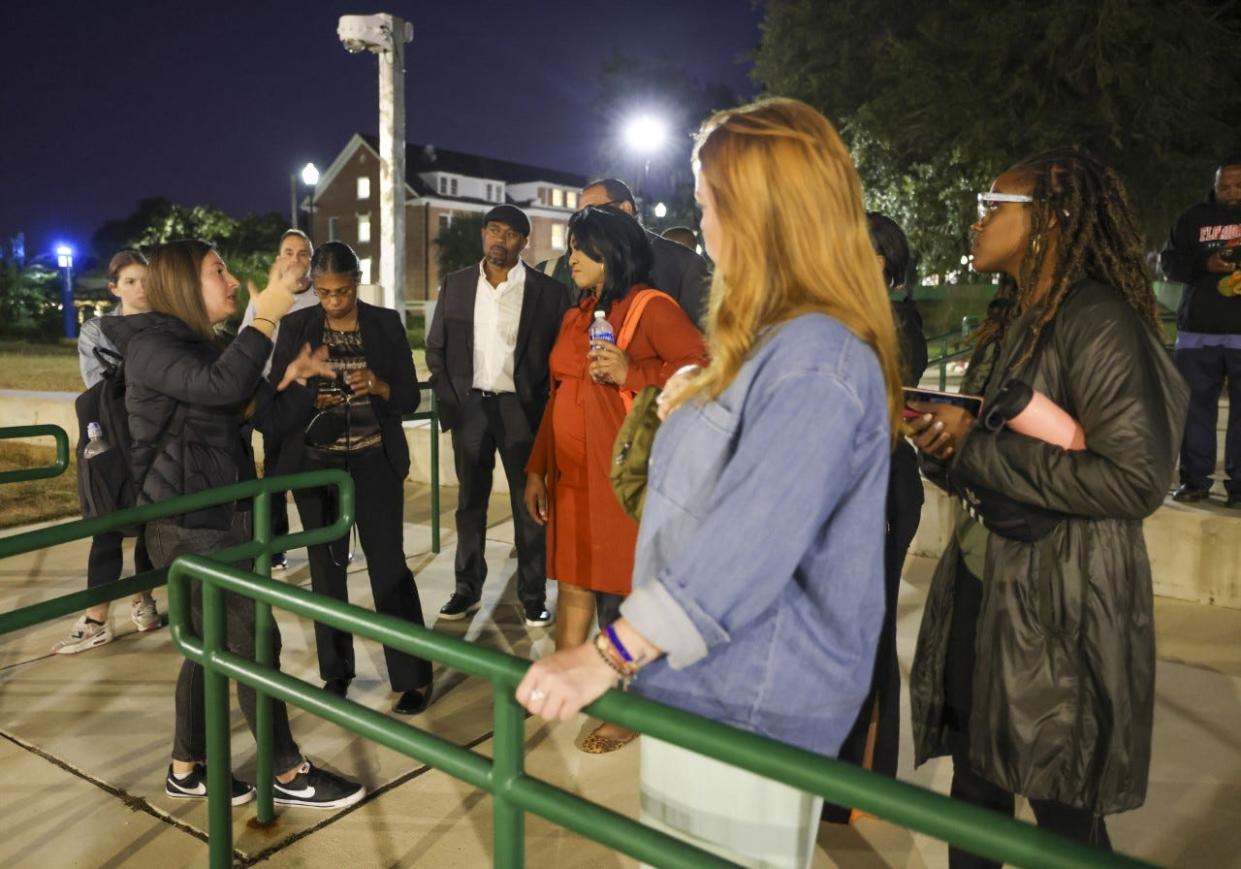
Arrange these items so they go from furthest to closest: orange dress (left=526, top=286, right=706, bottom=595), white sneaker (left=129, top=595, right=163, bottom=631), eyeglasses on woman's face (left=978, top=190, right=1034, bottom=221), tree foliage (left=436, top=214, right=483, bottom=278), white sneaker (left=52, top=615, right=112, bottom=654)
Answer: tree foliage (left=436, top=214, right=483, bottom=278)
white sneaker (left=129, top=595, right=163, bottom=631)
white sneaker (left=52, top=615, right=112, bottom=654)
orange dress (left=526, top=286, right=706, bottom=595)
eyeglasses on woman's face (left=978, top=190, right=1034, bottom=221)

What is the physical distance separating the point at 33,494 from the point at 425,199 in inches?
1853

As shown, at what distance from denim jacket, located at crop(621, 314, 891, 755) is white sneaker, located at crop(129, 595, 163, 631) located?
417cm

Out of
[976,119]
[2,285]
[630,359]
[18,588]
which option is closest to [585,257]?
[630,359]

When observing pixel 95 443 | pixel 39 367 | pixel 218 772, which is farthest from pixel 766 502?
pixel 39 367

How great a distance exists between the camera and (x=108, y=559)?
16.1ft

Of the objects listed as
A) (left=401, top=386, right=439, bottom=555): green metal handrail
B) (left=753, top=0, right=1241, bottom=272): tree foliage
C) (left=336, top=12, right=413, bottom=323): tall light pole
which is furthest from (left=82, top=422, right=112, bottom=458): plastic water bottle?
(left=753, top=0, right=1241, bottom=272): tree foliage

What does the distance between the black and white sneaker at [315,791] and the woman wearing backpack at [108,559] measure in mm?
1411

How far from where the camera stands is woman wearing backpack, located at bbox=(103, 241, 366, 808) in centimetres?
302

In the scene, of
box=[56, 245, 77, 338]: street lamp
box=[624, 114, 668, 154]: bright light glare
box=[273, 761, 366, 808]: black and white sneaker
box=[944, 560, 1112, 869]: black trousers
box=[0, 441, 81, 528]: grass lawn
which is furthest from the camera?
box=[56, 245, 77, 338]: street lamp

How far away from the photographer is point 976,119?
62.6 feet

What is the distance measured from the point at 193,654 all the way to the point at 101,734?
1828 mm

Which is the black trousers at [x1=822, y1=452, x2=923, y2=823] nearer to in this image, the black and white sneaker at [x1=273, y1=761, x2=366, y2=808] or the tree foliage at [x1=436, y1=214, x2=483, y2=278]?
the black and white sneaker at [x1=273, y1=761, x2=366, y2=808]

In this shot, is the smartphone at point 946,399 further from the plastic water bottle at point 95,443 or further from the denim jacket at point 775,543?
the plastic water bottle at point 95,443

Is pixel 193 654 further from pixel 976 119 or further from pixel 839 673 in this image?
pixel 976 119
